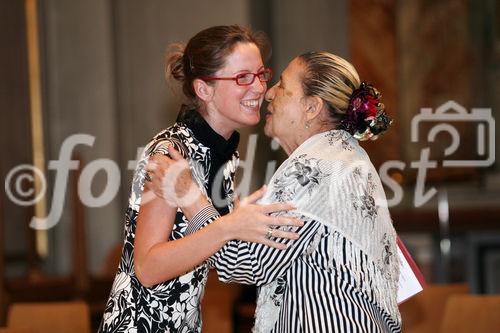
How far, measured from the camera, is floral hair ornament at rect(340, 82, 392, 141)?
9.46 ft

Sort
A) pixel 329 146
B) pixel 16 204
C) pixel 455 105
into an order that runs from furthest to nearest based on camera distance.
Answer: pixel 455 105, pixel 16 204, pixel 329 146

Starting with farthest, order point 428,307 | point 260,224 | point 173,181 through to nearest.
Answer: point 428,307 → point 173,181 → point 260,224

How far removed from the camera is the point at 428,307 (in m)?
5.07

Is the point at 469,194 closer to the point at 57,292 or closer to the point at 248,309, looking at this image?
the point at 248,309

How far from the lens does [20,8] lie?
820cm

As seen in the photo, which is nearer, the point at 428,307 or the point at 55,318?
the point at 55,318

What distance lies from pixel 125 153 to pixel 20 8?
147 centimetres

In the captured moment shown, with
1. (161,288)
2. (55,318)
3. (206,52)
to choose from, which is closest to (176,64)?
(206,52)

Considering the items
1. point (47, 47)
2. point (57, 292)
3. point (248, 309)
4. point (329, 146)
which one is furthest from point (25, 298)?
point (329, 146)

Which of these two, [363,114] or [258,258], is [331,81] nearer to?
[363,114]

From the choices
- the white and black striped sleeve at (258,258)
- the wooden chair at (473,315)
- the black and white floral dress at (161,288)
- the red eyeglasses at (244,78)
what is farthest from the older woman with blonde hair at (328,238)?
the wooden chair at (473,315)

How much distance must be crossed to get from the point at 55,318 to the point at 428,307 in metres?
1.86

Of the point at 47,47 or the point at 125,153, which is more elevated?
the point at 47,47

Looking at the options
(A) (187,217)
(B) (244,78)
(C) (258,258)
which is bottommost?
(C) (258,258)
